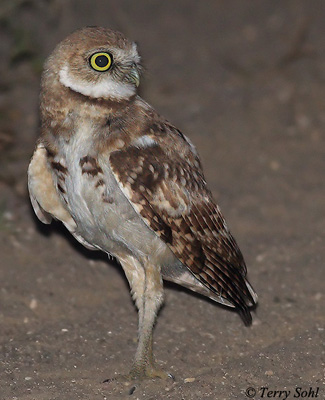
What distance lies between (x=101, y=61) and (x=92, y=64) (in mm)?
57

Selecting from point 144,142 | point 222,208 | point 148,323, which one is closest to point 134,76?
point 144,142

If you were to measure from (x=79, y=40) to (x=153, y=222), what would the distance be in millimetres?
1130

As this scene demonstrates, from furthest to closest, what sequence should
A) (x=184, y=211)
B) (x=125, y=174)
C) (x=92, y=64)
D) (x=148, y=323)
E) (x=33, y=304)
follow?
(x=33, y=304) < (x=148, y=323) < (x=184, y=211) < (x=92, y=64) < (x=125, y=174)

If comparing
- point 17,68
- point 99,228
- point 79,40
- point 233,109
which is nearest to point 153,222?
point 99,228

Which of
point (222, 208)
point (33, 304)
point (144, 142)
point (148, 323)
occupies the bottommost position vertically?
point (33, 304)

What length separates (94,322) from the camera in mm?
5270

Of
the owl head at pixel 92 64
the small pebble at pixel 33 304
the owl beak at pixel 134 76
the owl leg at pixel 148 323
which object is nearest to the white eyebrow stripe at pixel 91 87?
the owl head at pixel 92 64

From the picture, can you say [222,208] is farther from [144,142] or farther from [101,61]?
[101,61]

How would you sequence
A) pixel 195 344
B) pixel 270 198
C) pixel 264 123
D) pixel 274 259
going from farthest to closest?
pixel 264 123, pixel 270 198, pixel 274 259, pixel 195 344

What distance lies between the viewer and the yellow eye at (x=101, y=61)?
4301 mm

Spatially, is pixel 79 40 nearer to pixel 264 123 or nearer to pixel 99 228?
pixel 99 228

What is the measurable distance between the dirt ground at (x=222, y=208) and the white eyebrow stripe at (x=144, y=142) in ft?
2.01

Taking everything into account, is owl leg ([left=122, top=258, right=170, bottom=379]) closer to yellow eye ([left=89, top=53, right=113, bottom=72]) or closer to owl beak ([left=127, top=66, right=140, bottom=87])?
owl beak ([left=127, top=66, right=140, bottom=87])

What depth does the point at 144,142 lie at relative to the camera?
4375 mm
